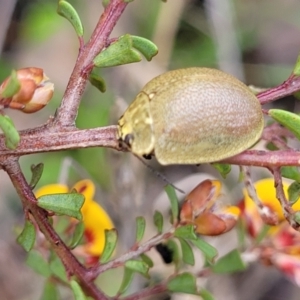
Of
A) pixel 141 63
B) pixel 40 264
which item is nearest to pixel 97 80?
pixel 40 264

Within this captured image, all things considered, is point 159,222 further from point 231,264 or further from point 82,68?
point 82,68

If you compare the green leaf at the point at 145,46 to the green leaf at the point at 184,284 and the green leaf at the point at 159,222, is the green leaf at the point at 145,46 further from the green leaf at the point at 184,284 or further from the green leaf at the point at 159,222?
the green leaf at the point at 184,284

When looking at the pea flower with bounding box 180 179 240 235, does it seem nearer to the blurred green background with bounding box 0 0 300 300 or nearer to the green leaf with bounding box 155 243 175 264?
the green leaf with bounding box 155 243 175 264

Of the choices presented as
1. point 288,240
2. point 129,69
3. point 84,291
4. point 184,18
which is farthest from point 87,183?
point 184,18

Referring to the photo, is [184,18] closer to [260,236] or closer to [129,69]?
[129,69]

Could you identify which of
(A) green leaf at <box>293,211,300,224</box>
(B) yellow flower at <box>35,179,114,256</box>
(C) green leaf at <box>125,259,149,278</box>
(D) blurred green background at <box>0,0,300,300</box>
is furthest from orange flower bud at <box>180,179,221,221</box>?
(D) blurred green background at <box>0,0,300,300</box>

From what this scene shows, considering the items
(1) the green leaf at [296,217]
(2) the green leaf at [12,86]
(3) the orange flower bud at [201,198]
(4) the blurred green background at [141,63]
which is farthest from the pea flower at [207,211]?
(4) the blurred green background at [141,63]
